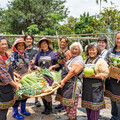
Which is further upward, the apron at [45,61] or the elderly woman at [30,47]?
the elderly woman at [30,47]

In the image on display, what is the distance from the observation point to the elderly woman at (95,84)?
9.15 feet

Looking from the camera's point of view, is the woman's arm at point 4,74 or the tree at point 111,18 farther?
the tree at point 111,18

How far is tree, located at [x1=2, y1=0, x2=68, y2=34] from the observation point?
22172mm

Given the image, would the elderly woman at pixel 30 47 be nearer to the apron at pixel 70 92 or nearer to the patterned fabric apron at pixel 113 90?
the apron at pixel 70 92

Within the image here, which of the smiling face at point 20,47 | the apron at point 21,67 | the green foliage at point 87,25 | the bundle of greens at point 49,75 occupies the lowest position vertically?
the bundle of greens at point 49,75

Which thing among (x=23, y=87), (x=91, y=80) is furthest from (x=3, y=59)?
(x=91, y=80)

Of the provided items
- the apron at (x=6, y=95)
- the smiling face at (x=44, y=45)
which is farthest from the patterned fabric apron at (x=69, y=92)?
the apron at (x=6, y=95)

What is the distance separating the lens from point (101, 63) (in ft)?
9.20

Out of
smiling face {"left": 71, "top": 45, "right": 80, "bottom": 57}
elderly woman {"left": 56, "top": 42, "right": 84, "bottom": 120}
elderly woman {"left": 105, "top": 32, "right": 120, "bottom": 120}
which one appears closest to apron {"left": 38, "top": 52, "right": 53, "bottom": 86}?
elderly woman {"left": 56, "top": 42, "right": 84, "bottom": 120}

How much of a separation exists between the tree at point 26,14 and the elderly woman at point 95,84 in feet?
65.5

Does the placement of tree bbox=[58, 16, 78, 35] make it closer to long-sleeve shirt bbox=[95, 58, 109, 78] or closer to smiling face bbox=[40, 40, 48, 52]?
smiling face bbox=[40, 40, 48, 52]

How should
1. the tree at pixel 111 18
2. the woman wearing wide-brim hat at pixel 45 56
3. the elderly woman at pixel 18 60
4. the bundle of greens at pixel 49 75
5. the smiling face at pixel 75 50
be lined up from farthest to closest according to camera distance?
the tree at pixel 111 18, the woman wearing wide-brim hat at pixel 45 56, the elderly woman at pixel 18 60, the bundle of greens at pixel 49 75, the smiling face at pixel 75 50

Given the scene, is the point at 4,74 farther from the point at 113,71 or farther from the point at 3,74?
the point at 113,71

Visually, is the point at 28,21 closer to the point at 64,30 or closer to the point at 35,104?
the point at 64,30
